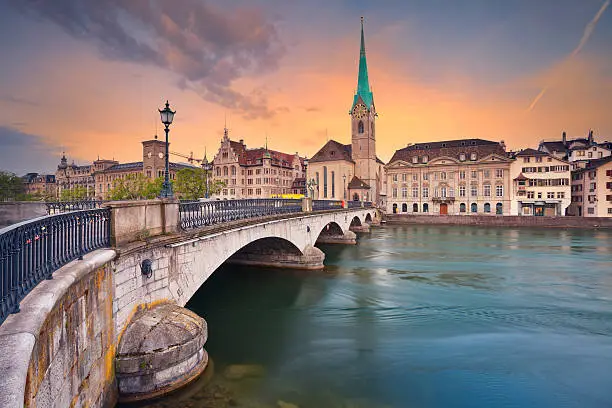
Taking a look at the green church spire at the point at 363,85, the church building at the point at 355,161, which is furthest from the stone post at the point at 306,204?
the green church spire at the point at 363,85

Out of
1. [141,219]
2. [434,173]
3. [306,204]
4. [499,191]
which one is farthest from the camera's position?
[434,173]

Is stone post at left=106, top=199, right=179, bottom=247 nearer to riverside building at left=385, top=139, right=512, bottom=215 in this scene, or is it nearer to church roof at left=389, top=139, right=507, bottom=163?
riverside building at left=385, top=139, right=512, bottom=215

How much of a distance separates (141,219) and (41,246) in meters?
3.49

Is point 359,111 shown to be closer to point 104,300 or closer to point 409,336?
point 409,336

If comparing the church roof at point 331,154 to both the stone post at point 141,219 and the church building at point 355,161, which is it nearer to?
the church building at point 355,161

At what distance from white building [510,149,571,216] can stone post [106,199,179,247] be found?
225 feet

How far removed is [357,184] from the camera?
78938 mm

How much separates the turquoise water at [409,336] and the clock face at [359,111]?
6210cm

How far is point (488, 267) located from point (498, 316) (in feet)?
39.3

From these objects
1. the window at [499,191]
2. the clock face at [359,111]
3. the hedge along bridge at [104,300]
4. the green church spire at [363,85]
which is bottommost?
the hedge along bridge at [104,300]

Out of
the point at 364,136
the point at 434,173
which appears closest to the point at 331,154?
the point at 364,136

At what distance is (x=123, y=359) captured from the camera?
7.44 m

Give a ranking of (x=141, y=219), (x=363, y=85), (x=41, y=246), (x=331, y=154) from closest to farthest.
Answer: (x=41, y=246), (x=141, y=219), (x=331, y=154), (x=363, y=85)

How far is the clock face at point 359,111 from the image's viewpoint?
82500 millimetres
